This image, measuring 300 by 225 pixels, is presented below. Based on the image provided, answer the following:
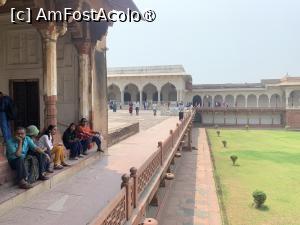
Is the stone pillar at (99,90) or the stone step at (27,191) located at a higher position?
the stone pillar at (99,90)

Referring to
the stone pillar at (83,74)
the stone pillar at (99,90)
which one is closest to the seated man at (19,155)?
the stone pillar at (83,74)

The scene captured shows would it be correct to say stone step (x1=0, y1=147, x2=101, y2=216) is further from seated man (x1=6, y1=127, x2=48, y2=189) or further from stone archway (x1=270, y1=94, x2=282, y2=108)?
stone archway (x1=270, y1=94, x2=282, y2=108)

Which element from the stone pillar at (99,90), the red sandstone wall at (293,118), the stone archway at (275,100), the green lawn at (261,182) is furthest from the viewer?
the stone archway at (275,100)

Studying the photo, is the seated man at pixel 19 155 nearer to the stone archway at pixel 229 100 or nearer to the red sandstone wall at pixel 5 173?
the red sandstone wall at pixel 5 173

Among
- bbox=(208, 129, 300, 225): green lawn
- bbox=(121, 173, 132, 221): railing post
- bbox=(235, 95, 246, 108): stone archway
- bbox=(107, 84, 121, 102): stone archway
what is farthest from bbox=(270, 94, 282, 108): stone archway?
bbox=(121, 173, 132, 221): railing post

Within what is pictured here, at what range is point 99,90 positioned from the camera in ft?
30.3

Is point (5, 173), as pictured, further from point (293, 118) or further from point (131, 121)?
point (293, 118)

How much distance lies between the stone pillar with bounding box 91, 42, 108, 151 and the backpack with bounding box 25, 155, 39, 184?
359 cm

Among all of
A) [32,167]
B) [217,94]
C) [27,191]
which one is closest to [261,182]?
[32,167]

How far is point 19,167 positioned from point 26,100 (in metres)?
3.85

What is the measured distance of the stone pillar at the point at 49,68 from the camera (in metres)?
6.15

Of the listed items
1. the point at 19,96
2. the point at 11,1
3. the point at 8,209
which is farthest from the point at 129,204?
the point at 19,96

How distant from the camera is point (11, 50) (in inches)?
311

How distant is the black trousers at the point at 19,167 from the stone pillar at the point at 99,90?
3832 millimetres
